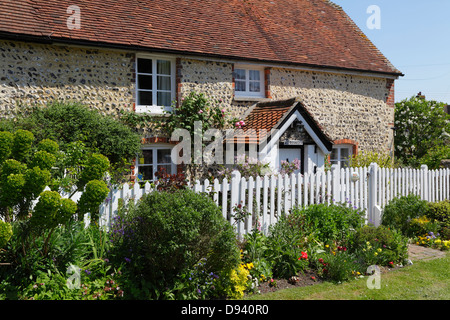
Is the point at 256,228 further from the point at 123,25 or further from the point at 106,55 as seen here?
the point at 123,25

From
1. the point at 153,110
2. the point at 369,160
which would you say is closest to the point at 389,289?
the point at 153,110

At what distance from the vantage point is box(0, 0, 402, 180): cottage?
31.6ft

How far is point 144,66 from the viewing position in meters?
11.2

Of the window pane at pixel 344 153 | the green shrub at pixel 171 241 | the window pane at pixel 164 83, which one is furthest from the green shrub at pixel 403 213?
the window pane at pixel 164 83

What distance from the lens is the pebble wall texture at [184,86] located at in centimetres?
→ 930

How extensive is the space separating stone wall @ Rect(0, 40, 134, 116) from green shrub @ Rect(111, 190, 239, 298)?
5464 millimetres

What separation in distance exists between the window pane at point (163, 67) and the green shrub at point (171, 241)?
22.0ft

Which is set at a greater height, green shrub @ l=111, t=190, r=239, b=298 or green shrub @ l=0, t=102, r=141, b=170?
green shrub @ l=0, t=102, r=141, b=170

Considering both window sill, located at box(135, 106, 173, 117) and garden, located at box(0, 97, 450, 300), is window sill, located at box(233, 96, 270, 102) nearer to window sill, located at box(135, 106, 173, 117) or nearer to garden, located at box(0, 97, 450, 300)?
window sill, located at box(135, 106, 173, 117)

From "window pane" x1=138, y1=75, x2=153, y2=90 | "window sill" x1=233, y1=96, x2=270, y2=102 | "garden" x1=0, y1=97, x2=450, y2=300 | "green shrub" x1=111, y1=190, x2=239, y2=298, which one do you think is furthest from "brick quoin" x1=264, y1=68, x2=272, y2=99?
"green shrub" x1=111, y1=190, x2=239, y2=298

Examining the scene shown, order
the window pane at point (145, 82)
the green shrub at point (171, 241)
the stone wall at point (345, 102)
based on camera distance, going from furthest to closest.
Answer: the stone wall at point (345, 102)
the window pane at point (145, 82)
the green shrub at point (171, 241)

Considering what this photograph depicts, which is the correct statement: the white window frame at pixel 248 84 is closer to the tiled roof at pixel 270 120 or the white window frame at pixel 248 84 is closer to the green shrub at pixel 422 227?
the tiled roof at pixel 270 120

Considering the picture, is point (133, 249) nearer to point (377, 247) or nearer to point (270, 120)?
point (377, 247)
